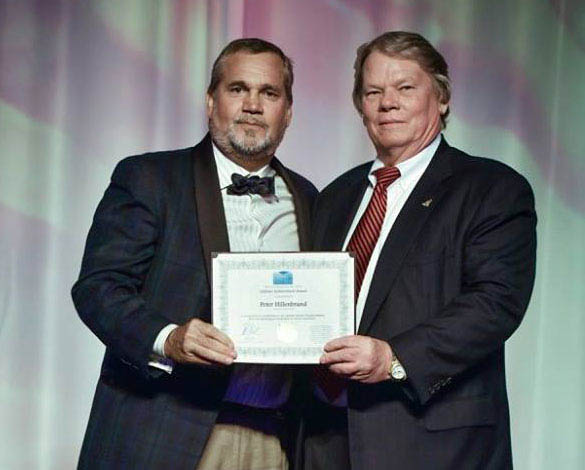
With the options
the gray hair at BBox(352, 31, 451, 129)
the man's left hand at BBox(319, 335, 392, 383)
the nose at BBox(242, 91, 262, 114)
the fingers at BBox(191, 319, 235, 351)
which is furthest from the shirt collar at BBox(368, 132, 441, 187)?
the fingers at BBox(191, 319, 235, 351)

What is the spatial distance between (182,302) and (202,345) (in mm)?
259

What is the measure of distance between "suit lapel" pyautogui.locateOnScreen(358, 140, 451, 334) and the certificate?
0.12 m

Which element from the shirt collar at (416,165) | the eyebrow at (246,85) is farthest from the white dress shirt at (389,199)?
the eyebrow at (246,85)

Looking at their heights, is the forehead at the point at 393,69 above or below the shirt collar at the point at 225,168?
above

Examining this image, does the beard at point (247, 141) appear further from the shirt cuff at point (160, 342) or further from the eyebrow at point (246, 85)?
the shirt cuff at point (160, 342)

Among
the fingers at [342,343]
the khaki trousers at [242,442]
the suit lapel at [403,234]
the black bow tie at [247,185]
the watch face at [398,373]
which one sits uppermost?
the black bow tie at [247,185]

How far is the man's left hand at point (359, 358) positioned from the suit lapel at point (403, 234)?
135mm

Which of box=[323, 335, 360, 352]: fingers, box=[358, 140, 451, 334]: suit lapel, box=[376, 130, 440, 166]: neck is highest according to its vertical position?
box=[376, 130, 440, 166]: neck

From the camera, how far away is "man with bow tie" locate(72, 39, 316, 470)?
9.68ft

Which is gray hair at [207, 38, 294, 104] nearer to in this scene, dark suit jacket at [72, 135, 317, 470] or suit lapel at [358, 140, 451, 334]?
dark suit jacket at [72, 135, 317, 470]

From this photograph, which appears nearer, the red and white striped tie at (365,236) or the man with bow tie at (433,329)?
the man with bow tie at (433,329)

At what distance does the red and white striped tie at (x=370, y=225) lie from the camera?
303 cm

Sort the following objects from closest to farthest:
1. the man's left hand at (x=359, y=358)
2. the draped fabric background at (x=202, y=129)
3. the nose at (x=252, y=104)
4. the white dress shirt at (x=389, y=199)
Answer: the man's left hand at (x=359, y=358)
the white dress shirt at (x=389, y=199)
the nose at (x=252, y=104)
the draped fabric background at (x=202, y=129)

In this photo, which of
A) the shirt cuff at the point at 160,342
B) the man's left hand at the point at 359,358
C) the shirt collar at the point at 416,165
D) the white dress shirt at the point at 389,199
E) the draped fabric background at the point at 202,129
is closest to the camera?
the man's left hand at the point at 359,358
